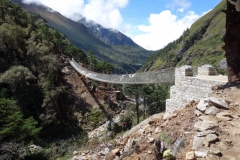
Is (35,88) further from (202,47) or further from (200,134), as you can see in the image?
(202,47)

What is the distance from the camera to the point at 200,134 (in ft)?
12.6

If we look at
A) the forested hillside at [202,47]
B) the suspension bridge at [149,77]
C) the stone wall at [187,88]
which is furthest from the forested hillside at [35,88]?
the forested hillside at [202,47]

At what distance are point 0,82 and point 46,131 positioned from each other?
618cm

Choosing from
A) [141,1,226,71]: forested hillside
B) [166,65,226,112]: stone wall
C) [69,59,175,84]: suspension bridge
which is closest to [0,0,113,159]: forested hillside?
[69,59,175,84]: suspension bridge

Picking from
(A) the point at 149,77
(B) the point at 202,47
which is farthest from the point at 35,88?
(B) the point at 202,47

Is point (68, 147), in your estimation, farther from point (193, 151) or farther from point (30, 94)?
point (193, 151)

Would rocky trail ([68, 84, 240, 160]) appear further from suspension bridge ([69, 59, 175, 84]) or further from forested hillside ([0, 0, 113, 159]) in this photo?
forested hillside ([0, 0, 113, 159])

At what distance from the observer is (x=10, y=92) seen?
63.9 feet

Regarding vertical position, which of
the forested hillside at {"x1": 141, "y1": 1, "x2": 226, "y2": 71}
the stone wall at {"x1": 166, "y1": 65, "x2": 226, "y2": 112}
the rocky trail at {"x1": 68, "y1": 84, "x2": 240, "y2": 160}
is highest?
the forested hillside at {"x1": 141, "y1": 1, "x2": 226, "y2": 71}

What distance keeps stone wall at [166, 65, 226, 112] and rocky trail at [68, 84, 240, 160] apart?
47 centimetres

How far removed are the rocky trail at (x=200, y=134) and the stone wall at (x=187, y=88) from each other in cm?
47

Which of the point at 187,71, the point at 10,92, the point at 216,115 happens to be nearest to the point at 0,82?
the point at 10,92

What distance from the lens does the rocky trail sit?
3487 mm

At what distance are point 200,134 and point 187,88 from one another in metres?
3.08
